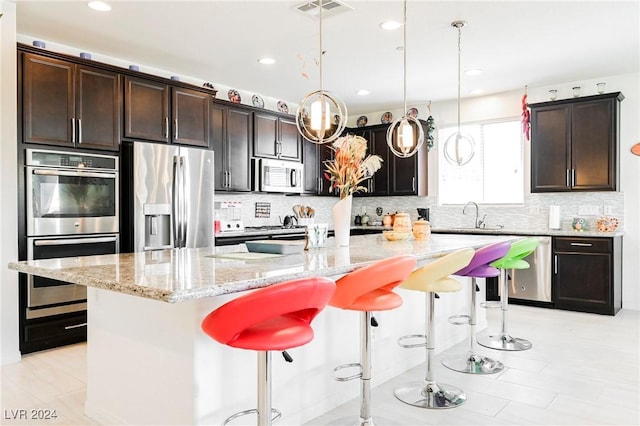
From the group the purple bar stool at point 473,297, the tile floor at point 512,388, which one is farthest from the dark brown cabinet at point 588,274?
the purple bar stool at point 473,297

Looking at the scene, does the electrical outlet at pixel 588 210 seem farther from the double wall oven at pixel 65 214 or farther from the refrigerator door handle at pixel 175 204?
the double wall oven at pixel 65 214

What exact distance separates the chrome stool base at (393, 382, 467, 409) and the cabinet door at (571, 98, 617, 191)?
357 centimetres

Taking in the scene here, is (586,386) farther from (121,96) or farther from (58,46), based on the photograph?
(58,46)

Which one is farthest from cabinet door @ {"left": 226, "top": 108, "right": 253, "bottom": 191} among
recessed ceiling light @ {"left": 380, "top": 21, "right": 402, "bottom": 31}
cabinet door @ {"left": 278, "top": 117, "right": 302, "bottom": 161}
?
recessed ceiling light @ {"left": 380, "top": 21, "right": 402, "bottom": 31}

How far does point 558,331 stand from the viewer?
4523mm

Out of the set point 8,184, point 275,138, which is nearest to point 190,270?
point 8,184

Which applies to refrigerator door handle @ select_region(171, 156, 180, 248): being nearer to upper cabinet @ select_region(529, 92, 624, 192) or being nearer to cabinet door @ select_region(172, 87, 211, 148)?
cabinet door @ select_region(172, 87, 211, 148)

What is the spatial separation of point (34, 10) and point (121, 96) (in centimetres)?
95

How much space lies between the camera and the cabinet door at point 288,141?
6.34 metres

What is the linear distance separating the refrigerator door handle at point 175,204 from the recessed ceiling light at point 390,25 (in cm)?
225

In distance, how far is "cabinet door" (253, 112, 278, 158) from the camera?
19.6ft

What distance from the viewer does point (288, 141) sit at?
6461mm

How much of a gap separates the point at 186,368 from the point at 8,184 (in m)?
2.52

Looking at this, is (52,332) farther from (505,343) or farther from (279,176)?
(505,343)
